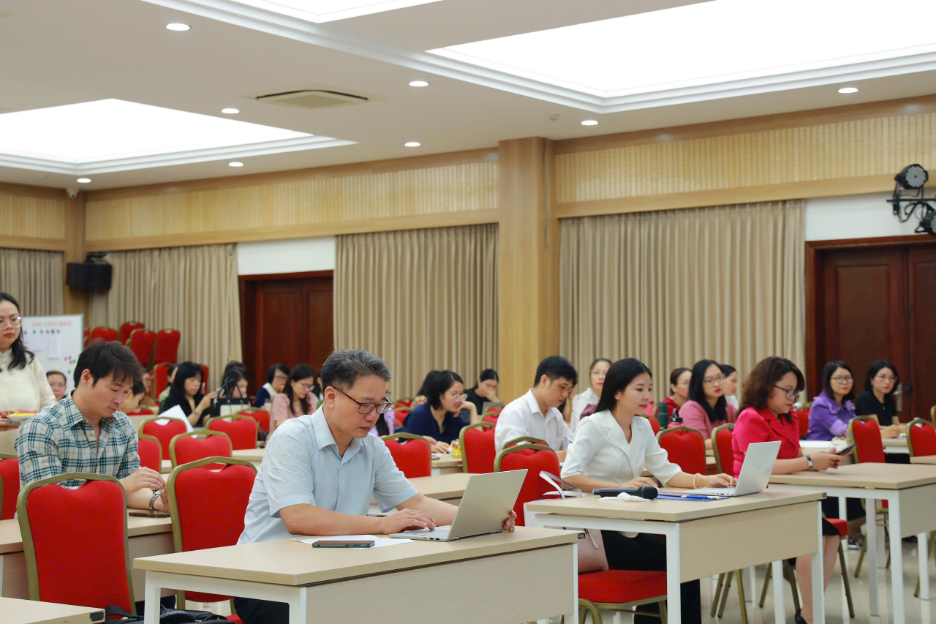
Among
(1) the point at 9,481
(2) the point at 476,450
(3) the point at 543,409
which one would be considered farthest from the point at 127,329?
(1) the point at 9,481

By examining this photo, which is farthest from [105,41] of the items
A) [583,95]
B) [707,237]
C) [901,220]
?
[901,220]

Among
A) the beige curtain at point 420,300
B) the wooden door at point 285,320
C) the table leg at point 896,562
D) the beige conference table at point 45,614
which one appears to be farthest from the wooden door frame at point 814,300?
the beige conference table at point 45,614

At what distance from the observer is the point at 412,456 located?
6.00 metres

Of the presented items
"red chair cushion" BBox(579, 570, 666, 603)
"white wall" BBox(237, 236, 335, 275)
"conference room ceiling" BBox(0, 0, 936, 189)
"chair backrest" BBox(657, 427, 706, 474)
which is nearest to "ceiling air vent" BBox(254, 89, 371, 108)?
"conference room ceiling" BBox(0, 0, 936, 189)

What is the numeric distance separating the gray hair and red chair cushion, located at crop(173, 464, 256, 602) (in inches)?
31.7

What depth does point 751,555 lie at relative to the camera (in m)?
4.54

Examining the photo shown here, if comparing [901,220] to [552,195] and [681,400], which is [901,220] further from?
[552,195]

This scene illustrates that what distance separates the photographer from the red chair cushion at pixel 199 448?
6.12 metres

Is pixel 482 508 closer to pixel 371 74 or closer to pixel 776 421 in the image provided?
pixel 776 421

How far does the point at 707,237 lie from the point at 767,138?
1116 mm

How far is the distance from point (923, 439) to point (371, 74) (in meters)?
4.95

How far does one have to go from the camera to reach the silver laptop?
15.3 feet

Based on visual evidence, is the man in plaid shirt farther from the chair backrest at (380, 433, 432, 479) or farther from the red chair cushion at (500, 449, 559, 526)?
the chair backrest at (380, 433, 432, 479)

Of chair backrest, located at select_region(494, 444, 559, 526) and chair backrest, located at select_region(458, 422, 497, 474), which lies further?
chair backrest, located at select_region(458, 422, 497, 474)
